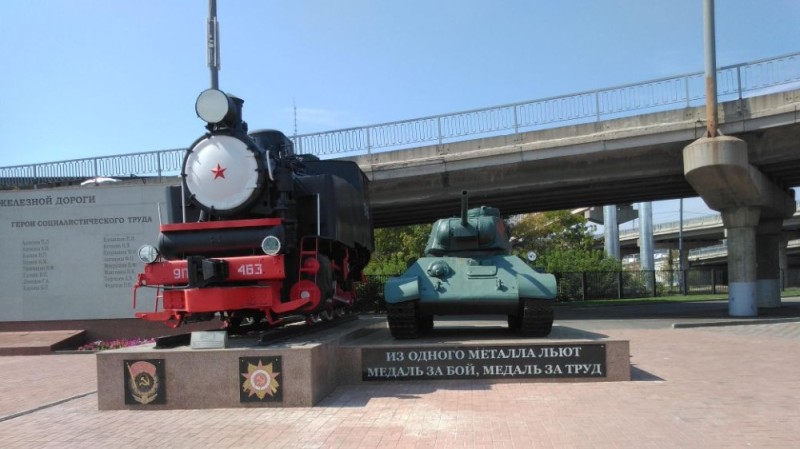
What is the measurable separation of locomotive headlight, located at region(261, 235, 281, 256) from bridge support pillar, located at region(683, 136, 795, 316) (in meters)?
14.3

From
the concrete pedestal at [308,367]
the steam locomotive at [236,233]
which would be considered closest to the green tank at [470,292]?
the concrete pedestal at [308,367]

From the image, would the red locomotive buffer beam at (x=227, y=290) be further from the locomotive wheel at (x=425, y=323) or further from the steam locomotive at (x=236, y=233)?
the locomotive wheel at (x=425, y=323)

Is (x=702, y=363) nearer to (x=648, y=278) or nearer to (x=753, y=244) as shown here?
(x=753, y=244)

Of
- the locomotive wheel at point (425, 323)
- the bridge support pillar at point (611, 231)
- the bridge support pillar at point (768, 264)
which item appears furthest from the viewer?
the bridge support pillar at point (611, 231)

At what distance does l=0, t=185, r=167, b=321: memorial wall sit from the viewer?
1542cm

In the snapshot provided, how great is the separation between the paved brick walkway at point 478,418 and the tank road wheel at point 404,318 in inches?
53.8

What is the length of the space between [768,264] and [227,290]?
2194 cm

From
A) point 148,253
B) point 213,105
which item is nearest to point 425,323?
point 148,253

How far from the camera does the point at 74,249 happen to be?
50.9 feet

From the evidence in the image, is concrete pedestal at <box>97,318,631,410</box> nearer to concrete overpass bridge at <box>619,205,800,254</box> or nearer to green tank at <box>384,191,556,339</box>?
green tank at <box>384,191,556,339</box>

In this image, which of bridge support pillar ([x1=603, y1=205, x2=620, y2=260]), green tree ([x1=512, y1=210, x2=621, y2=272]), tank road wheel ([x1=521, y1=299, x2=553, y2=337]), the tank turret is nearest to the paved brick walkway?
tank road wheel ([x1=521, y1=299, x2=553, y2=337])

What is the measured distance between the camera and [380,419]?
6.42m

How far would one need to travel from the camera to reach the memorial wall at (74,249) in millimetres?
15422

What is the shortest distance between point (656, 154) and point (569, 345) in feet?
43.3
